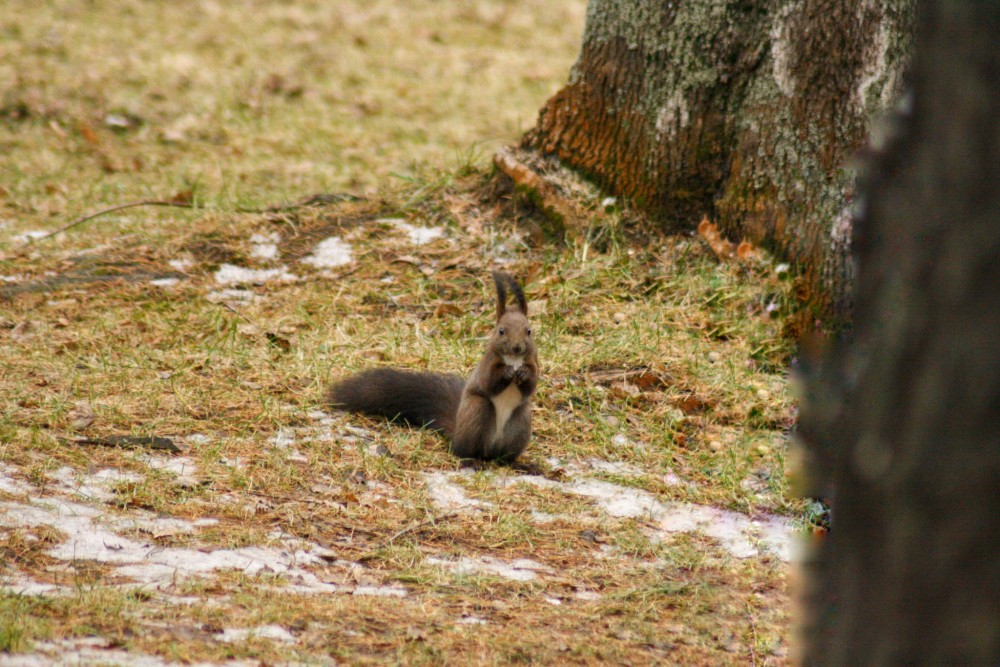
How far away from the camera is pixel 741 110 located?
4.97 meters

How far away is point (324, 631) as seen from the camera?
251 centimetres

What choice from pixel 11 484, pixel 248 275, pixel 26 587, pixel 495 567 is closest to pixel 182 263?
pixel 248 275

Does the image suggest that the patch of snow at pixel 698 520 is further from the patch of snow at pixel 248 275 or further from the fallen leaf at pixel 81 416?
the patch of snow at pixel 248 275

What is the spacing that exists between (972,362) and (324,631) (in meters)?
1.66

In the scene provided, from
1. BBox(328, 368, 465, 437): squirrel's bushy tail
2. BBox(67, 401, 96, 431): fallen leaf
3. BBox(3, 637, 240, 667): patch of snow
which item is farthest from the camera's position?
BBox(328, 368, 465, 437): squirrel's bushy tail

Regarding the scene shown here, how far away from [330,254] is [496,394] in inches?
77.2

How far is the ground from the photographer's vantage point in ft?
→ 8.75

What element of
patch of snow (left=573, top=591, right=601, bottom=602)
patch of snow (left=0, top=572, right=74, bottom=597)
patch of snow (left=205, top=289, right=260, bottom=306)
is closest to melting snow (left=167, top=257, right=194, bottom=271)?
patch of snow (left=205, top=289, right=260, bottom=306)

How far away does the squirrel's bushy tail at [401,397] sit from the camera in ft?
13.3

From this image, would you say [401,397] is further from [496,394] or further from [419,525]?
[419,525]

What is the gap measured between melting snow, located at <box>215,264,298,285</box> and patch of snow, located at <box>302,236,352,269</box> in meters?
0.15

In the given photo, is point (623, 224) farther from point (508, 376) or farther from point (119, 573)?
point (119, 573)

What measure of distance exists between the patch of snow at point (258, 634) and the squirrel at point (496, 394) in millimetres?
1457

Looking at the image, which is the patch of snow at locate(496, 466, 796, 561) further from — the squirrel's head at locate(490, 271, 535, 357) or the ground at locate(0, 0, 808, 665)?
the squirrel's head at locate(490, 271, 535, 357)
